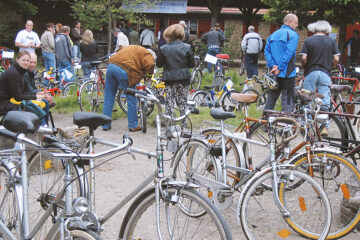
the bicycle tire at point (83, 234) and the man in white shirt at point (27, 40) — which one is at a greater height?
the man in white shirt at point (27, 40)

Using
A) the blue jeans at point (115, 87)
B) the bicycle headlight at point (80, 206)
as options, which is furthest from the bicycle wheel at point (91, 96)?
the bicycle headlight at point (80, 206)

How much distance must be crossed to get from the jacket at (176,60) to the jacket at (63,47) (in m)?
5.88

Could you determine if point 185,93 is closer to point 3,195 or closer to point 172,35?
point 172,35

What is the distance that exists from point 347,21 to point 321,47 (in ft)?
24.8

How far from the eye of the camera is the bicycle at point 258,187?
12.2ft

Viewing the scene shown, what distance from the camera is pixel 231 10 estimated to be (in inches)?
1167

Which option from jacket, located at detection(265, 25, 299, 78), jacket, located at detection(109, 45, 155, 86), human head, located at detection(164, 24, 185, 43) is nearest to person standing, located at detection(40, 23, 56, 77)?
jacket, located at detection(109, 45, 155, 86)

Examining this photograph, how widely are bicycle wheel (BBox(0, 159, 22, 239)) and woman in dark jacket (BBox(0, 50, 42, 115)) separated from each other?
8.81ft

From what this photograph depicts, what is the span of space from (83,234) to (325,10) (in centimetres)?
1295

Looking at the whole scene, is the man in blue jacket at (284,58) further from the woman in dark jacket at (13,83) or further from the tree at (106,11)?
the tree at (106,11)

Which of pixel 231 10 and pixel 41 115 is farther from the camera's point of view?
pixel 231 10

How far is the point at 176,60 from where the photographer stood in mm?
7266

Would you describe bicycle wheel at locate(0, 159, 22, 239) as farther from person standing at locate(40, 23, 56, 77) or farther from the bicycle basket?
person standing at locate(40, 23, 56, 77)

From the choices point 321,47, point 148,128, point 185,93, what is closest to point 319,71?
point 321,47
